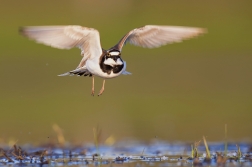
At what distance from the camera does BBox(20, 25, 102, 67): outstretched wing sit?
10695 mm

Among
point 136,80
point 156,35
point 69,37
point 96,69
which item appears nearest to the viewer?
point 96,69

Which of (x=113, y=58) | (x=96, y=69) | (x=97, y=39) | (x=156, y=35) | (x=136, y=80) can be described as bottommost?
(x=96, y=69)

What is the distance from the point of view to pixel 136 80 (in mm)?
22203

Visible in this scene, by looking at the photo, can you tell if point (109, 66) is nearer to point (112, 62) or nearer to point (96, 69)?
point (112, 62)

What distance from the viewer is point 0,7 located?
3425 cm

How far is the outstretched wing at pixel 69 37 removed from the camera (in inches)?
421

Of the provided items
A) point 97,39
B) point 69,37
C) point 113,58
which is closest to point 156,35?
point 97,39

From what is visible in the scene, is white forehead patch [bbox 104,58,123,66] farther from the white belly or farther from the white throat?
the white belly

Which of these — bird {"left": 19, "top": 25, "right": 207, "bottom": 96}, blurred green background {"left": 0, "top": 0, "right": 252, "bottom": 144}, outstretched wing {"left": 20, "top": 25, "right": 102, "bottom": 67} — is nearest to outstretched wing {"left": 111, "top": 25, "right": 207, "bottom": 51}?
bird {"left": 19, "top": 25, "right": 207, "bottom": 96}

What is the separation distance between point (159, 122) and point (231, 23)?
1688cm

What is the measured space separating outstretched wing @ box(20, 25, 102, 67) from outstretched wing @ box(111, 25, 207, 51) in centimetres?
37

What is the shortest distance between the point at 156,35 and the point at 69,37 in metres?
1.49

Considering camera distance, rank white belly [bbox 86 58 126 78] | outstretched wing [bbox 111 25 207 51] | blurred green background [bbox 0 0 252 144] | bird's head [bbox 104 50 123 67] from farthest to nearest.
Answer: blurred green background [bbox 0 0 252 144] → outstretched wing [bbox 111 25 207 51] → white belly [bbox 86 58 126 78] → bird's head [bbox 104 50 123 67]

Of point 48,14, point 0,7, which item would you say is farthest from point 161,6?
point 0,7
